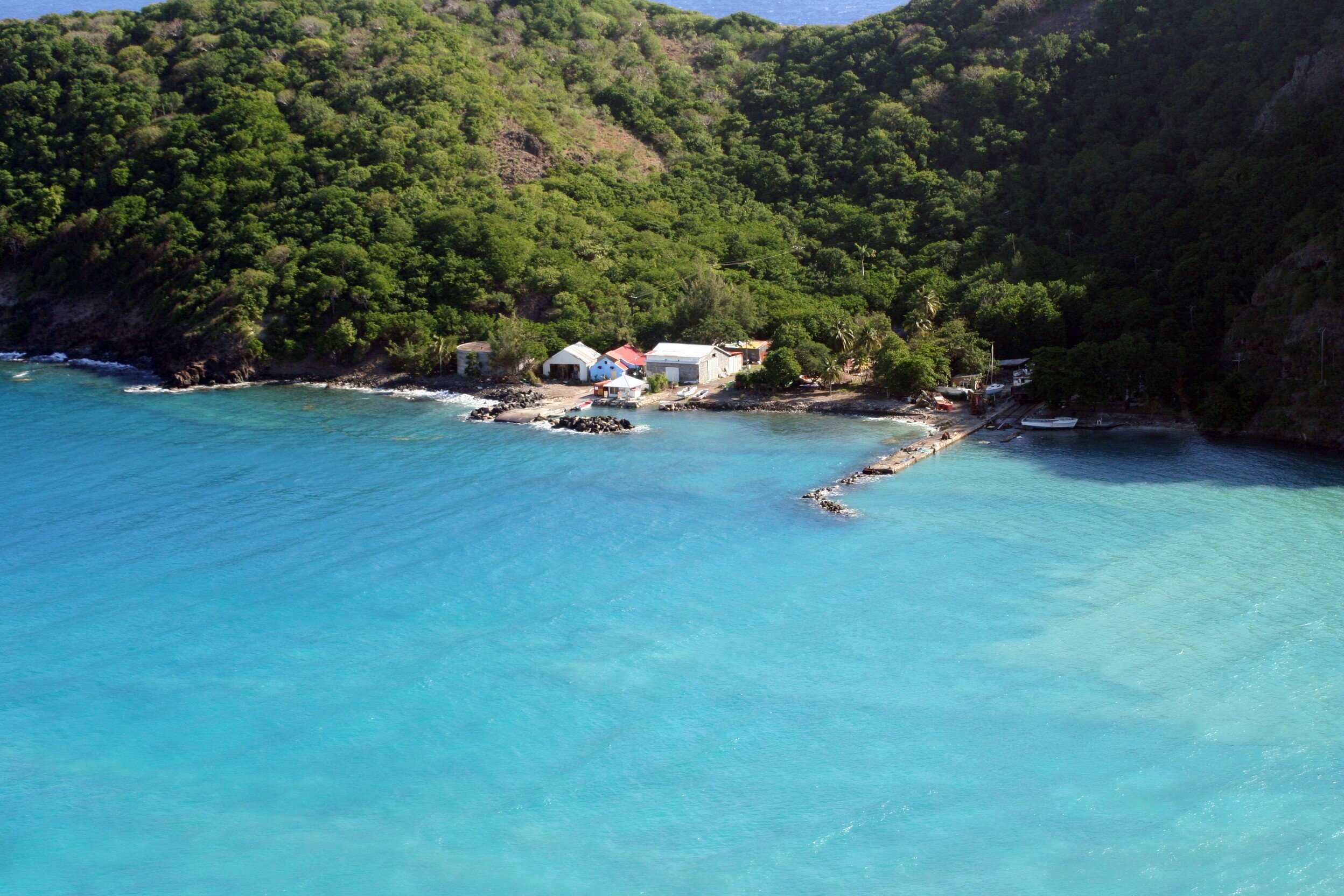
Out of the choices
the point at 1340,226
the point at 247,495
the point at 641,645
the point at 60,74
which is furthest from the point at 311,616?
the point at 60,74

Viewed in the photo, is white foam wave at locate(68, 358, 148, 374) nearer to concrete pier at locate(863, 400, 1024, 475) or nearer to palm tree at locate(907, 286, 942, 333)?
palm tree at locate(907, 286, 942, 333)

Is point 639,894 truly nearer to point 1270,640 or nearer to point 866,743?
point 866,743

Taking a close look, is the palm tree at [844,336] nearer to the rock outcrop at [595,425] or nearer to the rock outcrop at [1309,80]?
the rock outcrop at [595,425]

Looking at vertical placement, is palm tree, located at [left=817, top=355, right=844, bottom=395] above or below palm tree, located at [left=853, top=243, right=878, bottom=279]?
below

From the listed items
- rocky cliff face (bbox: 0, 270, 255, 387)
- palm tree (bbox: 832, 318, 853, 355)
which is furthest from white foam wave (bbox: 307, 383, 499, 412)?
palm tree (bbox: 832, 318, 853, 355)

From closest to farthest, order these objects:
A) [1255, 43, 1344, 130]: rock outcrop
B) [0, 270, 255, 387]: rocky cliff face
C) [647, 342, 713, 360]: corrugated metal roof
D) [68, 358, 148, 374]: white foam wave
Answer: [1255, 43, 1344, 130]: rock outcrop, [647, 342, 713, 360]: corrugated metal roof, [0, 270, 255, 387]: rocky cliff face, [68, 358, 148, 374]: white foam wave

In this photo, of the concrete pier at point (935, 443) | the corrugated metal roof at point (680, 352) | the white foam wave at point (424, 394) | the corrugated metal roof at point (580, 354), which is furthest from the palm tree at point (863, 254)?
the white foam wave at point (424, 394)
